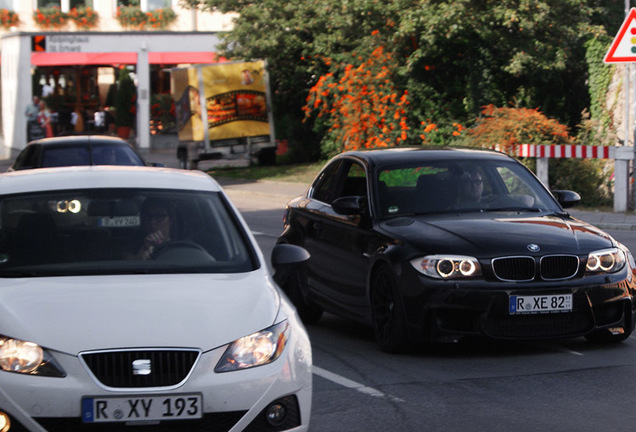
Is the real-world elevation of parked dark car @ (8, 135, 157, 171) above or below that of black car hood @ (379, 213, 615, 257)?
below

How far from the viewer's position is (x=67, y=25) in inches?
2069

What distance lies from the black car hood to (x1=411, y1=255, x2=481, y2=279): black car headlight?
0.05m

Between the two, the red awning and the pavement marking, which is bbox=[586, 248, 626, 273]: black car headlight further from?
the red awning

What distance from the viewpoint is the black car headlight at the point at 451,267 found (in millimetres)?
8344

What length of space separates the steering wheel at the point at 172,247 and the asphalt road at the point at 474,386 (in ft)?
3.85

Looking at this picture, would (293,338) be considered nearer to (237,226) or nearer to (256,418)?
(256,418)

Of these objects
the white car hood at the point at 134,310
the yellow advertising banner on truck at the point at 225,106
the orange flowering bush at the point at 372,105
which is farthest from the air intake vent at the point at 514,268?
the yellow advertising banner on truck at the point at 225,106

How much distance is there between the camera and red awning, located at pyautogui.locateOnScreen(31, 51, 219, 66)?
47281 millimetres

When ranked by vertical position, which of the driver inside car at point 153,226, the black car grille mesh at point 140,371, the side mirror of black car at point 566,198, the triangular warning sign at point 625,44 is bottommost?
the side mirror of black car at point 566,198

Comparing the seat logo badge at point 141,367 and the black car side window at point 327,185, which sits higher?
the seat logo badge at point 141,367

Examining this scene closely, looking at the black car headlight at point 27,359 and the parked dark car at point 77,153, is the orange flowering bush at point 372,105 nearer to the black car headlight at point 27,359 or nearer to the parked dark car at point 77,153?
the parked dark car at point 77,153

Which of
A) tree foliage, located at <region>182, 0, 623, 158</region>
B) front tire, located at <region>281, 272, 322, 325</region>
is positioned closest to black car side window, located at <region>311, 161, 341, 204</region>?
front tire, located at <region>281, 272, 322, 325</region>

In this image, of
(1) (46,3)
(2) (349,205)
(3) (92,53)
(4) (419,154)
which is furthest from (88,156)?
(1) (46,3)

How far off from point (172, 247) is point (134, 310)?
1.02m
